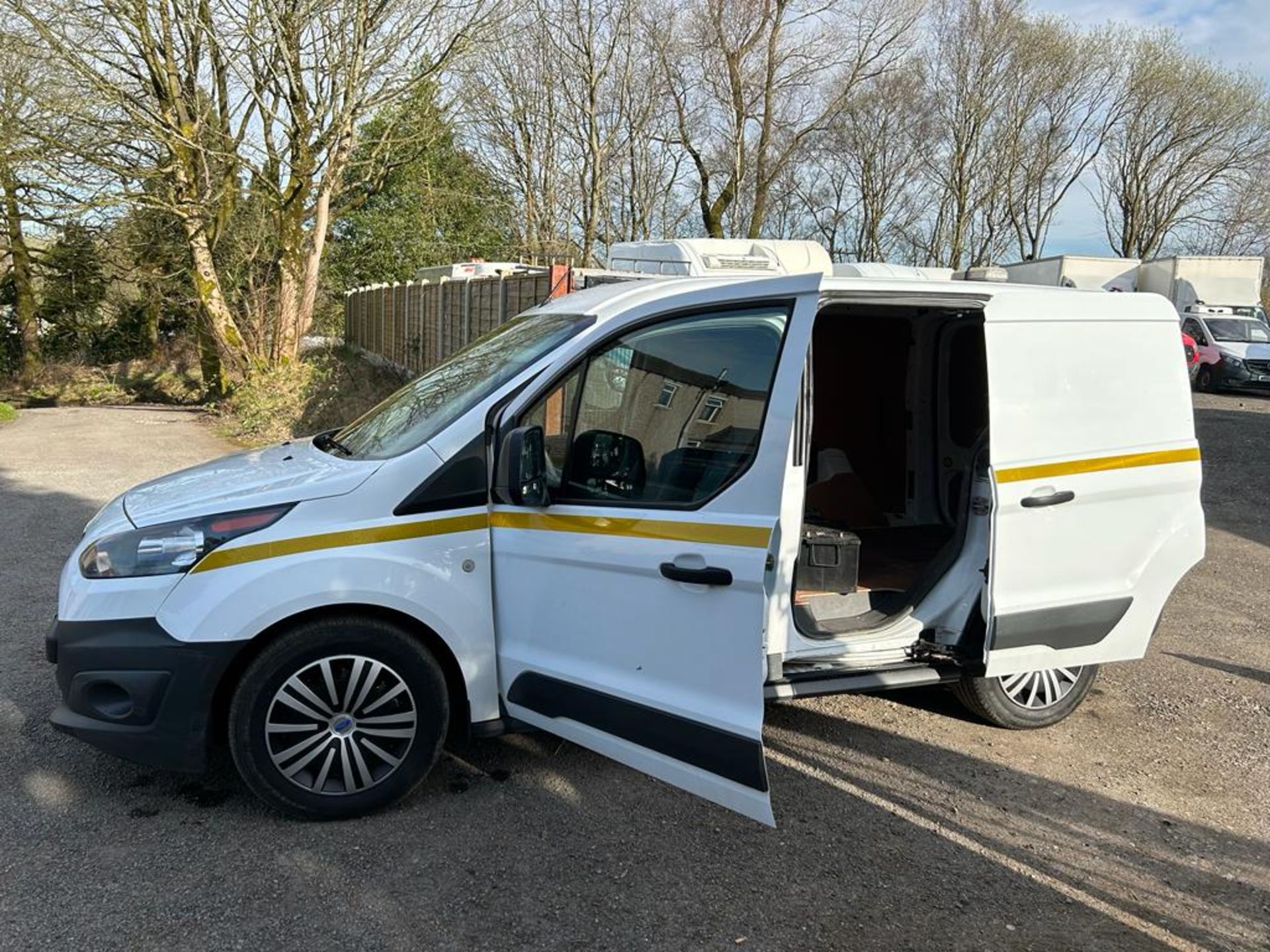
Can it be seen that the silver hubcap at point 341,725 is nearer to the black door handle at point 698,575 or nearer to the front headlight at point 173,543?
the front headlight at point 173,543

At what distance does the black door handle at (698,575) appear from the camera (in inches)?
117

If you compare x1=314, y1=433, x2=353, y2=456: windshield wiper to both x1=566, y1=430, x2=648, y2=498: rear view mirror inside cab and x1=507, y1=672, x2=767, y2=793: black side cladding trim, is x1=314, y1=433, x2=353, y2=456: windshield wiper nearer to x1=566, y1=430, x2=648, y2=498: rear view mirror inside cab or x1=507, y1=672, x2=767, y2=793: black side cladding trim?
x1=566, y1=430, x2=648, y2=498: rear view mirror inside cab

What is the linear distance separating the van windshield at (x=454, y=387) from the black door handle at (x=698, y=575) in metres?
0.99

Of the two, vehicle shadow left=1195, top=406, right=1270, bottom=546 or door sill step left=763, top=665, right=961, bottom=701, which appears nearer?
door sill step left=763, top=665, right=961, bottom=701

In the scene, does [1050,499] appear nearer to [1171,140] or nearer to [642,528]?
[642,528]

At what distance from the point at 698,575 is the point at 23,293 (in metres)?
26.9

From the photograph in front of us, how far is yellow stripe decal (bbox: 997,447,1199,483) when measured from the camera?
3.63m

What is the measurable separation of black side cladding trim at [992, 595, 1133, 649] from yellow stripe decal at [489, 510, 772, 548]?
54.4 inches

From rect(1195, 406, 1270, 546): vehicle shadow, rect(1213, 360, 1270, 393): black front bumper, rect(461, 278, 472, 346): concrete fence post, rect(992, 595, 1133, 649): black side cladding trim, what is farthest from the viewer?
rect(1213, 360, 1270, 393): black front bumper

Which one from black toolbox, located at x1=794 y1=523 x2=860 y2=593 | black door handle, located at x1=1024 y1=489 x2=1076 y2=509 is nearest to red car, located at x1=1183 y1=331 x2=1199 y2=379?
black door handle, located at x1=1024 y1=489 x2=1076 y2=509

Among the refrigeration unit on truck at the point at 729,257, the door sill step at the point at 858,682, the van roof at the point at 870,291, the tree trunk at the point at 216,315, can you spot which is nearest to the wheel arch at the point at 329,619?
the door sill step at the point at 858,682

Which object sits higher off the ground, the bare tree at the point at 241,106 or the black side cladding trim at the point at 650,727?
the bare tree at the point at 241,106

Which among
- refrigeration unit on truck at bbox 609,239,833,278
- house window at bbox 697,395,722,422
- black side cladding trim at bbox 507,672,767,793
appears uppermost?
refrigeration unit on truck at bbox 609,239,833,278

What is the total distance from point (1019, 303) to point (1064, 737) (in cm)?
209
